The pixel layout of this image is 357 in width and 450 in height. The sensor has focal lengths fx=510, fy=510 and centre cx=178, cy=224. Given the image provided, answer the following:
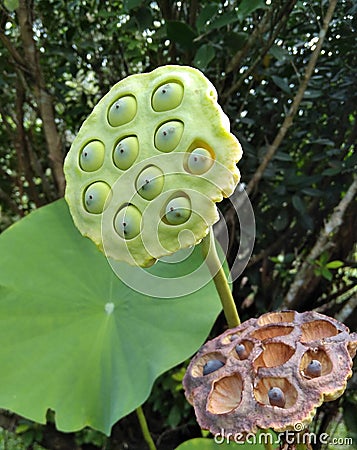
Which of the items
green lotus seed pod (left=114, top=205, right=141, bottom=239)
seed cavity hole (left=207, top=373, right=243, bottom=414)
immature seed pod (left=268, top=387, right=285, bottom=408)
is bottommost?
seed cavity hole (left=207, top=373, right=243, bottom=414)

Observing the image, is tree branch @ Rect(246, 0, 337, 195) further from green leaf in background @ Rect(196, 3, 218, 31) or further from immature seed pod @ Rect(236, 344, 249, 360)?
immature seed pod @ Rect(236, 344, 249, 360)

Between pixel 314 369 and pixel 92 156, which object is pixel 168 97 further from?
pixel 314 369

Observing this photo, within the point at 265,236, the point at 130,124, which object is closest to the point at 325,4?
the point at 265,236

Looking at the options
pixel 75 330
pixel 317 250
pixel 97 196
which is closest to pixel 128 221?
pixel 97 196

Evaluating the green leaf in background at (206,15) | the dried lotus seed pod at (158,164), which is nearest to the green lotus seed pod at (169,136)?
the dried lotus seed pod at (158,164)

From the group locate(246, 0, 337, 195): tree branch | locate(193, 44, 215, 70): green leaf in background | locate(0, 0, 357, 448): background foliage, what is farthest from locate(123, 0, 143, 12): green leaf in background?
locate(246, 0, 337, 195): tree branch
